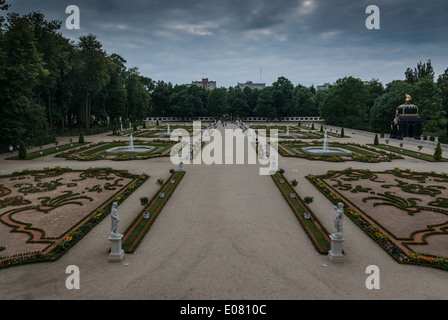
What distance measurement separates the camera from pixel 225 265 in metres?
11.2

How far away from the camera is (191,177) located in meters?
24.5

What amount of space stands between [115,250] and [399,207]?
630 inches

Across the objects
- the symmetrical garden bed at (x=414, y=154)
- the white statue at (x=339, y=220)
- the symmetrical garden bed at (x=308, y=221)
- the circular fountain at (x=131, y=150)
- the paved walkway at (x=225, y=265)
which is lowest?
the paved walkway at (x=225, y=265)

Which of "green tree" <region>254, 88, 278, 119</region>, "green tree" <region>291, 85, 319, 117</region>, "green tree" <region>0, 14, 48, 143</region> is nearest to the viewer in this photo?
"green tree" <region>0, 14, 48, 143</region>

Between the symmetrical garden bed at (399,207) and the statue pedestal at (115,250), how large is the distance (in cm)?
1112

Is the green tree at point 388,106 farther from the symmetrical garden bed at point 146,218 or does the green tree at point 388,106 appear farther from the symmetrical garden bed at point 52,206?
the symmetrical garden bed at point 52,206

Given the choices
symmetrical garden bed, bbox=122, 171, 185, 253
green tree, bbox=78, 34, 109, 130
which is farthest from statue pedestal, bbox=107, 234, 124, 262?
green tree, bbox=78, 34, 109, 130

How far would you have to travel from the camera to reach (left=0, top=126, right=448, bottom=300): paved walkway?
9.53 metres

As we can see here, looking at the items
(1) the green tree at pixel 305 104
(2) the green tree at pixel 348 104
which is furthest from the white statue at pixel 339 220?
(1) the green tree at pixel 305 104

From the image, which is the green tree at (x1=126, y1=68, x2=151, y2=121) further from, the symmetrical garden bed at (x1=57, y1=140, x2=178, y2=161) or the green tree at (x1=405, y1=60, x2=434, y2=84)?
the green tree at (x1=405, y1=60, x2=434, y2=84)

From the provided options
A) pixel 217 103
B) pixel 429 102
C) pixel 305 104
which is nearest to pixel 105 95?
pixel 217 103

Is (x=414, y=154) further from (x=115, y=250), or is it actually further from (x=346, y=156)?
(x=115, y=250)

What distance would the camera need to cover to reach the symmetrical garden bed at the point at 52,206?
1260 centimetres

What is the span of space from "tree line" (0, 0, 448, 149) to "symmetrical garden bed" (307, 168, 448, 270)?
35.9 m
